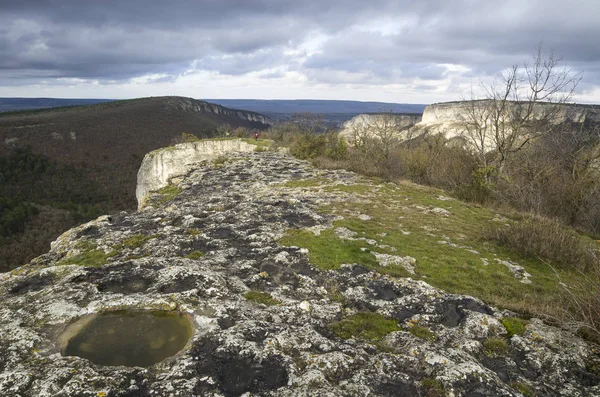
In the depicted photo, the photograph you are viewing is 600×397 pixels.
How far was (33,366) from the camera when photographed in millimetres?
3693

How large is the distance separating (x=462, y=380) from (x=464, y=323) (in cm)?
146

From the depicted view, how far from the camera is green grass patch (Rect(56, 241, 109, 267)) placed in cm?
683

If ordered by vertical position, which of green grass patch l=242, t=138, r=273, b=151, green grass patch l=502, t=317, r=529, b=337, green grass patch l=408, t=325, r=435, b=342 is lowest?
green grass patch l=408, t=325, r=435, b=342

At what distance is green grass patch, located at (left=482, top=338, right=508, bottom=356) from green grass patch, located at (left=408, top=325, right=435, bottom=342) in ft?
2.17

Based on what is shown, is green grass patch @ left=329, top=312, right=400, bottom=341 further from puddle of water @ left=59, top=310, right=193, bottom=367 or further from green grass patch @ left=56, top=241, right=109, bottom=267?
green grass patch @ left=56, top=241, right=109, bottom=267

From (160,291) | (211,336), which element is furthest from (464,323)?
(160,291)

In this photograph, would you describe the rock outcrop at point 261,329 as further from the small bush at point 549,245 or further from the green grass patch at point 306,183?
→ the green grass patch at point 306,183

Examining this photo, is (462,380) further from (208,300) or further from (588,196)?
(588,196)

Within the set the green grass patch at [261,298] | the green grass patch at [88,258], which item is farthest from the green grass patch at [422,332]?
the green grass patch at [88,258]

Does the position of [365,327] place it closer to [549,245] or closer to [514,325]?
[514,325]

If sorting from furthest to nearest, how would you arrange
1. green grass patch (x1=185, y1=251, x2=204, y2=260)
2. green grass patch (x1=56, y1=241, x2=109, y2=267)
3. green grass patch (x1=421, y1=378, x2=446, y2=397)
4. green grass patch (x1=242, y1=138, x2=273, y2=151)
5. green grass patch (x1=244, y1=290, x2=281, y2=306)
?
green grass patch (x1=242, y1=138, x2=273, y2=151)
green grass patch (x1=185, y1=251, x2=204, y2=260)
green grass patch (x1=56, y1=241, x2=109, y2=267)
green grass patch (x1=244, y1=290, x2=281, y2=306)
green grass patch (x1=421, y1=378, x2=446, y2=397)

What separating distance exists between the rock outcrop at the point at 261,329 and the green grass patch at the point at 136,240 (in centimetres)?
4

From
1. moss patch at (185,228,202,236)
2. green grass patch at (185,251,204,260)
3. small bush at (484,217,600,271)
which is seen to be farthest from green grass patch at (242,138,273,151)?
small bush at (484,217,600,271)

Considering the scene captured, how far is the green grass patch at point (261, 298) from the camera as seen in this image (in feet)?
17.7
